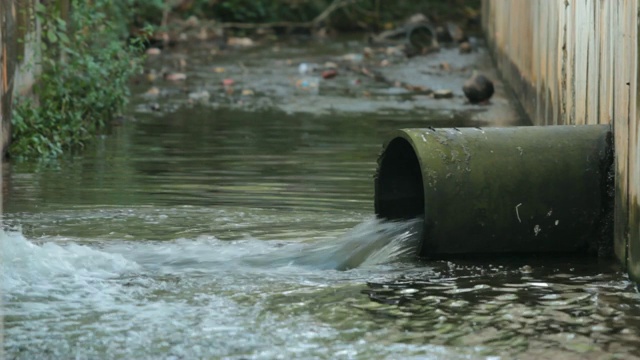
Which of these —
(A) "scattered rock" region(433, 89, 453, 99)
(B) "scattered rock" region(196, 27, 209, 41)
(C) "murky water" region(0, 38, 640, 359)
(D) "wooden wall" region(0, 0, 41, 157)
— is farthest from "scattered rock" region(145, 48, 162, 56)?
(C) "murky water" region(0, 38, 640, 359)

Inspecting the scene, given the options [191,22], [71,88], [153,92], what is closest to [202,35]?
[191,22]

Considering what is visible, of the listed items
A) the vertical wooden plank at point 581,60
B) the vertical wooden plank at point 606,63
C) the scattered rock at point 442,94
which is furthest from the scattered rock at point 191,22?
the vertical wooden plank at point 606,63

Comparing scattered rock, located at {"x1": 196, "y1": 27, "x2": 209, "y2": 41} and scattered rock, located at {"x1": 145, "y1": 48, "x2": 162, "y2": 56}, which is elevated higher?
scattered rock, located at {"x1": 196, "y1": 27, "x2": 209, "y2": 41}

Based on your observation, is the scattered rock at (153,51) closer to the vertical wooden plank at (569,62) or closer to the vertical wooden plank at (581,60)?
the vertical wooden plank at (569,62)

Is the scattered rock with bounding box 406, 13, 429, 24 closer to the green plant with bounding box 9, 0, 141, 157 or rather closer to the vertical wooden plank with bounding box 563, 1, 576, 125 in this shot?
the green plant with bounding box 9, 0, 141, 157

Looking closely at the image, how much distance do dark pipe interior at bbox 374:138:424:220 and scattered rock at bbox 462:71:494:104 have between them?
700 cm

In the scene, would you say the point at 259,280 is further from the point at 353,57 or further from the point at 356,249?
the point at 353,57

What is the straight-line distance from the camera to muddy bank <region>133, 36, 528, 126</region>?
14992mm

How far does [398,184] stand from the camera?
8.01 m

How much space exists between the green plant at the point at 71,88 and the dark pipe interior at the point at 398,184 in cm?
368

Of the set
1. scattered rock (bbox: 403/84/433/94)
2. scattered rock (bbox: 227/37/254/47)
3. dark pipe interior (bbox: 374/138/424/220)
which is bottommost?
dark pipe interior (bbox: 374/138/424/220)

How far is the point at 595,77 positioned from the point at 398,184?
1.31 metres

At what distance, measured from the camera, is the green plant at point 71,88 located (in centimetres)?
1117

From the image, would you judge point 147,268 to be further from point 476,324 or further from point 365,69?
point 365,69
